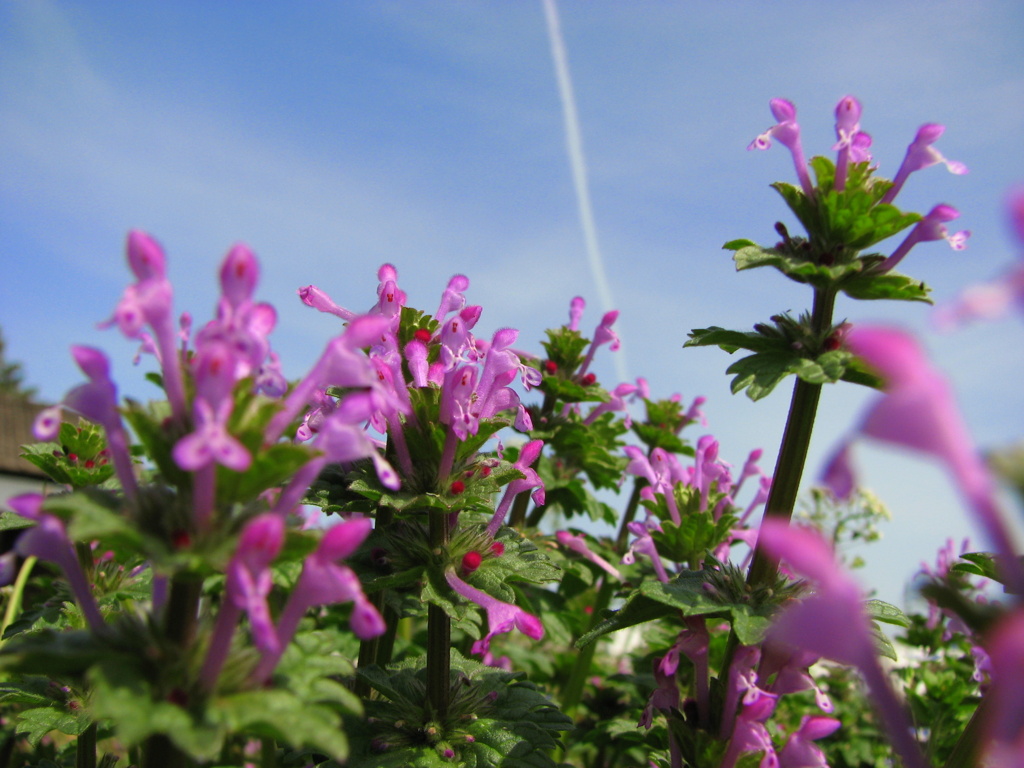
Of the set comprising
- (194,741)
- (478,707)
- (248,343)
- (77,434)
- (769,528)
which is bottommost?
(478,707)

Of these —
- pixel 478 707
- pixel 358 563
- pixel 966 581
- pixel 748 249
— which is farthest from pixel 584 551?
pixel 966 581

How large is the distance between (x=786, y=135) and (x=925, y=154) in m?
0.41

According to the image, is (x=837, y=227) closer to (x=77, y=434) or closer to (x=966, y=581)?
(x=77, y=434)

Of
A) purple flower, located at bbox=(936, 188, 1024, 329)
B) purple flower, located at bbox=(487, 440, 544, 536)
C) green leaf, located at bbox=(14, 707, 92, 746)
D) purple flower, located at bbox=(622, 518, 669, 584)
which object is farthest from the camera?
purple flower, located at bbox=(622, 518, 669, 584)

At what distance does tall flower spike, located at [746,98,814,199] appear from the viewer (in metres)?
2.47

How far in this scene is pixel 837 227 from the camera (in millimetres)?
2301

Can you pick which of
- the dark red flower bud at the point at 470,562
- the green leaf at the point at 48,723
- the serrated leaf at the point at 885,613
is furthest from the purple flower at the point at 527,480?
the green leaf at the point at 48,723

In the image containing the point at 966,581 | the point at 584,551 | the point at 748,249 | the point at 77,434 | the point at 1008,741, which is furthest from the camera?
the point at 966,581

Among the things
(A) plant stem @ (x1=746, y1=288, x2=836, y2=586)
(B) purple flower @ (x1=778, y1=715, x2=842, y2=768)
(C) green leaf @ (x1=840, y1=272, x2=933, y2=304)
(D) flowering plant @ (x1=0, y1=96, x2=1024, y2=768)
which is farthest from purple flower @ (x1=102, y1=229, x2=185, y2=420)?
(B) purple flower @ (x1=778, y1=715, x2=842, y2=768)

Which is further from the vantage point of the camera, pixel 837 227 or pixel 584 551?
pixel 584 551

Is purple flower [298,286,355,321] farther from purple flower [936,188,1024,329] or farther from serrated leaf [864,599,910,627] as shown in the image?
purple flower [936,188,1024,329]

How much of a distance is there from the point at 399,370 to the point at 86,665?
4.38 ft

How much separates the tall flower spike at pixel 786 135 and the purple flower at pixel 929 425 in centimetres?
153

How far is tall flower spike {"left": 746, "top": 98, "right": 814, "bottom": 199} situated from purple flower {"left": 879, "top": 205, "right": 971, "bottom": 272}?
0.34m
